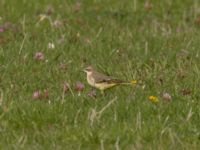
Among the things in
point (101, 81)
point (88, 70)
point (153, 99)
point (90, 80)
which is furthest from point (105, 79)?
point (153, 99)

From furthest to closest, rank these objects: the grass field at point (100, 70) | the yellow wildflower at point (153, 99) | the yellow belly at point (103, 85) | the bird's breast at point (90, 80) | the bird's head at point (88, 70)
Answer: the bird's head at point (88, 70), the bird's breast at point (90, 80), the yellow belly at point (103, 85), the yellow wildflower at point (153, 99), the grass field at point (100, 70)

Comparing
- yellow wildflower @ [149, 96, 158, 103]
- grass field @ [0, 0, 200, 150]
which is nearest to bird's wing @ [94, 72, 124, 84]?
grass field @ [0, 0, 200, 150]

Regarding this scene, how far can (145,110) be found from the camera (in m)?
7.91

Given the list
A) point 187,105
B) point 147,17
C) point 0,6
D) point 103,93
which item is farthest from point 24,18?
point 187,105

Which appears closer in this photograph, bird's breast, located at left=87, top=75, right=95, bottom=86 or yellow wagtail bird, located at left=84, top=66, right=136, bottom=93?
yellow wagtail bird, located at left=84, top=66, right=136, bottom=93

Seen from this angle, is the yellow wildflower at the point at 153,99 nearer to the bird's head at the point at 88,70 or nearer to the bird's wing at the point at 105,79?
the bird's wing at the point at 105,79

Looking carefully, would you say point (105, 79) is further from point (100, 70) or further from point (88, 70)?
point (100, 70)

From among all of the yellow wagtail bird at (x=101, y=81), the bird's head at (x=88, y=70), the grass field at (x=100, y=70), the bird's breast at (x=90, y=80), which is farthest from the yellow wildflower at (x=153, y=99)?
the bird's head at (x=88, y=70)

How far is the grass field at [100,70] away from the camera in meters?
7.33

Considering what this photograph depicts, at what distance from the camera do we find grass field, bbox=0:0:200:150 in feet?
24.1

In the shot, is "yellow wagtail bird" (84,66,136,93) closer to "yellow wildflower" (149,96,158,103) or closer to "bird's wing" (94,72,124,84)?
"bird's wing" (94,72,124,84)

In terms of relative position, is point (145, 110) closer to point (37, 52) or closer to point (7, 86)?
point (7, 86)

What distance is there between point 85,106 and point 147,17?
5168mm

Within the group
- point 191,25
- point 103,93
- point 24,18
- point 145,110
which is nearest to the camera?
point 145,110
